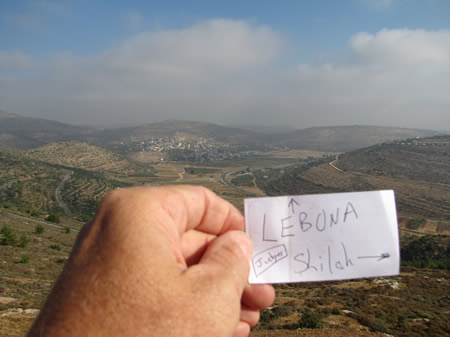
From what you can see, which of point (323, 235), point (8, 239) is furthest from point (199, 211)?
point (8, 239)

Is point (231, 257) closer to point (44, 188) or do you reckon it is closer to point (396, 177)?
point (44, 188)

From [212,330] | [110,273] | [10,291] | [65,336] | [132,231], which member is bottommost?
[10,291]

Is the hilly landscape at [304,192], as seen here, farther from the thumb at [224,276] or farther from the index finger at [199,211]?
the thumb at [224,276]

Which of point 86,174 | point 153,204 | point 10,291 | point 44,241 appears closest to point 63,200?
point 86,174

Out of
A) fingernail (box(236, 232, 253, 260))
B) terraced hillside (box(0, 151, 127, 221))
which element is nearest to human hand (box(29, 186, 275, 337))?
fingernail (box(236, 232, 253, 260))

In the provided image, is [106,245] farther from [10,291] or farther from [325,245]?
[10,291]

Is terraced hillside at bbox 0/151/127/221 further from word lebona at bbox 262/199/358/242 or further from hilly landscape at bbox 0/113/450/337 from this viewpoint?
word lebona at bbox 262/199/358/242
